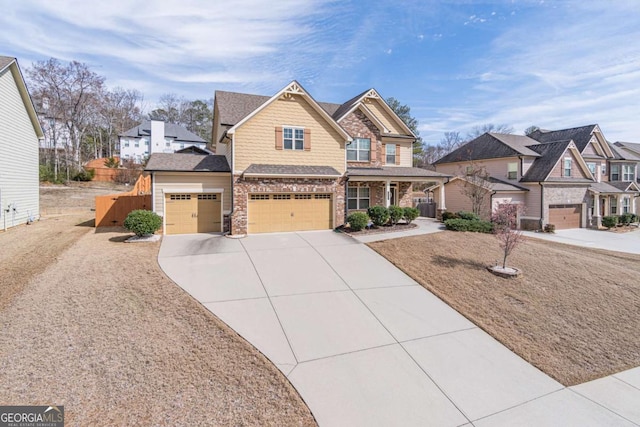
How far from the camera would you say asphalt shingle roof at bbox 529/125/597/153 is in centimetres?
2738

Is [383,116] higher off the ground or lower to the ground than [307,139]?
higher

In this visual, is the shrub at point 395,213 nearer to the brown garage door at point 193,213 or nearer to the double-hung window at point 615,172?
the brown garage door at point 193,213

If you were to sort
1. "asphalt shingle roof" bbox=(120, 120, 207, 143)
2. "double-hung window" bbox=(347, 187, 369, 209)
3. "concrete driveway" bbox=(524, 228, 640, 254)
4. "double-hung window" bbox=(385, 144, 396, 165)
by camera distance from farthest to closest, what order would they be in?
"asphalt shingle roof" bbox=(120, 120, 207, 143)
"double-hung window" bbox=(385, 144, 396, 165)
"double-hung window" bbox=(347, 187, 369, 209)
"concrete driveway" bbox=(524, 228, 640, 254)

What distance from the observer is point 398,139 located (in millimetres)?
20578

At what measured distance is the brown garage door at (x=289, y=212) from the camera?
1472cm

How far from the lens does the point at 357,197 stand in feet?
61.9

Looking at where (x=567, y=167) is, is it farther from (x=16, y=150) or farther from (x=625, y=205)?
(x=16, y=150)

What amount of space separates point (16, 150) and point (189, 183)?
1045 cm

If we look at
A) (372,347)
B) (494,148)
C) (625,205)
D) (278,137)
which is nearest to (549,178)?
(494,148)

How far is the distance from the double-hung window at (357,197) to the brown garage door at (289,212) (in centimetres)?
302

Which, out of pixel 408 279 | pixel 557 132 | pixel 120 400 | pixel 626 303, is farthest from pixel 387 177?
pixel 557 132

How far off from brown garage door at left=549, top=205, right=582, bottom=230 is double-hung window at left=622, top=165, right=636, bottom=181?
12.1 m

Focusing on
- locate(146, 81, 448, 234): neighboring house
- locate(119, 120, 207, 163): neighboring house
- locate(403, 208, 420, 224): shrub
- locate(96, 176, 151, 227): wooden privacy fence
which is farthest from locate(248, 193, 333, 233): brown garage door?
locate(119, 120, 207, 163): neighboring house

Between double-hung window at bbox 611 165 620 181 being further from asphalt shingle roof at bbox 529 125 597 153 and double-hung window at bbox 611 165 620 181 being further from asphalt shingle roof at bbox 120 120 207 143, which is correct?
asphalt shingle roof at bbox 120 120 207 143
